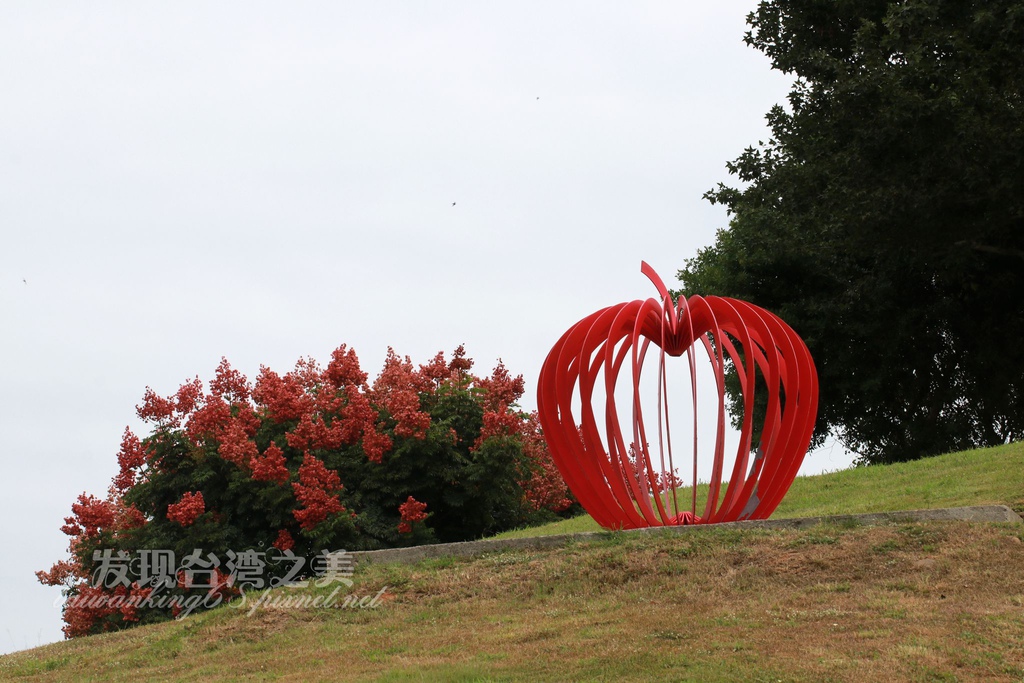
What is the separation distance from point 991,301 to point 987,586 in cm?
1446

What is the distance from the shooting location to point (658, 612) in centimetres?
1057

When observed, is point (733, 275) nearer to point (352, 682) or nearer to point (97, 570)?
point (97, 570)

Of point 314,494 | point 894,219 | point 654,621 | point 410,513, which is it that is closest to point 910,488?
point 894,219

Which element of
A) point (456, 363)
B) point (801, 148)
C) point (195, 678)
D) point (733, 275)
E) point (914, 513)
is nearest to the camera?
point (195, 678)

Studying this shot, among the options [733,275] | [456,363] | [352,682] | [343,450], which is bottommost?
[352,682]

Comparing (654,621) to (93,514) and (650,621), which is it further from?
(93,514)

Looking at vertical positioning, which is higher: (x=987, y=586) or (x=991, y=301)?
(x=991, y=301)

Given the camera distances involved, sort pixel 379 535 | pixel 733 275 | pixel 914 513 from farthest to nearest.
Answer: pixel 733 275 → pixel 379 535 → pixel 914 513

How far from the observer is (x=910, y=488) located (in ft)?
53.9

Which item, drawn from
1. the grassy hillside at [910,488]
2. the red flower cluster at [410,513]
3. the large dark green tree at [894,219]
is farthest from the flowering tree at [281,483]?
the large dark green tree at [894,219]

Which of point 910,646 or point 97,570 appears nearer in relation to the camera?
point 910,646

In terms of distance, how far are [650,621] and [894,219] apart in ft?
36.0

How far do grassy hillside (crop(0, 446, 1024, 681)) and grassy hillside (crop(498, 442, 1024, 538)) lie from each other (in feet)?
9.17

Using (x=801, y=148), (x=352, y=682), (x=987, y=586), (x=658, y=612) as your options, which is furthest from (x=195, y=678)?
(x=801, y=148)
